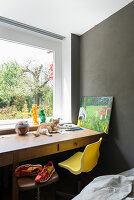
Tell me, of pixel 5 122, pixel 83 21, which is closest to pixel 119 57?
pixel 83 21

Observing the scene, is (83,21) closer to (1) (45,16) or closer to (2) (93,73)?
(1) (45,16)

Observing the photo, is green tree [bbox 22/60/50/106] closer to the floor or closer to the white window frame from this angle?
the white window frame

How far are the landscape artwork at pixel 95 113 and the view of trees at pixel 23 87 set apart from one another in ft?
2.03

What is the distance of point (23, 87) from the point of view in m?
2.24

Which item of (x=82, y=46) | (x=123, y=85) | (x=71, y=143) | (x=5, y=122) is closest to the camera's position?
(x=71, y=143)

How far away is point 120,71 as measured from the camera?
1.79 meters

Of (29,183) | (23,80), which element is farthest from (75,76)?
(29,183)

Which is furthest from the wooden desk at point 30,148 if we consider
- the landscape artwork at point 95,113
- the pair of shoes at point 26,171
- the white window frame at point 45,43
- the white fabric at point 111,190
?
the white window frame at point 45,43

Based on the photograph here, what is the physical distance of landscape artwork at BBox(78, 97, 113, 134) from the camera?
189 centimetres

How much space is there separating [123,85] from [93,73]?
596 mm

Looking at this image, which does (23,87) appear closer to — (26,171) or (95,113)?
(95,113)

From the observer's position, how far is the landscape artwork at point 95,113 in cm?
189

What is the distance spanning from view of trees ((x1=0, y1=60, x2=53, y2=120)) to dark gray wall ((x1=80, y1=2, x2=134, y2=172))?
0.80 meters

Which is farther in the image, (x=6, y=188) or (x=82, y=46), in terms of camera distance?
(x=82, y=46)
